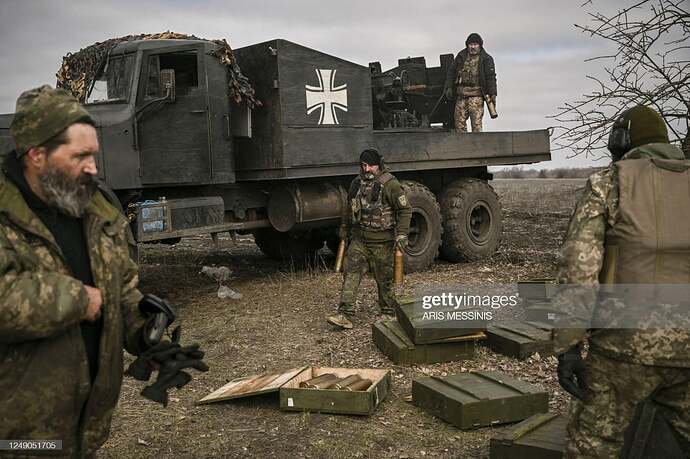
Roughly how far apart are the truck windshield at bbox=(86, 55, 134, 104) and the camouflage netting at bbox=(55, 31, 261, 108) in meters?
0.08

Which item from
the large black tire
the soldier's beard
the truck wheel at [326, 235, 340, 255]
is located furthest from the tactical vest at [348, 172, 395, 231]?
the soldier's beard

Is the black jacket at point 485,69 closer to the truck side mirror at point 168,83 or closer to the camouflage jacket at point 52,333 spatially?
the truck side mirror at point 168,83

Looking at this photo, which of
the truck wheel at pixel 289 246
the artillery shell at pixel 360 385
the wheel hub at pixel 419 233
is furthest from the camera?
the truck wheel at pixel 289 246

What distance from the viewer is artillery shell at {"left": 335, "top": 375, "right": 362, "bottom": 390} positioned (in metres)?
4.49

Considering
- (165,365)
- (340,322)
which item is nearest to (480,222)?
(340,322)

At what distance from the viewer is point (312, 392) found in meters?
4.30

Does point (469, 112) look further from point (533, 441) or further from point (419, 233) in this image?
point (533, 441)

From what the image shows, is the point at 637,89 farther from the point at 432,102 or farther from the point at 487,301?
the point at 432,102

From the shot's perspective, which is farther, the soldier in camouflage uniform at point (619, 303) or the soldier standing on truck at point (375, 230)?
the soldier standing on truck at point (375, 230)

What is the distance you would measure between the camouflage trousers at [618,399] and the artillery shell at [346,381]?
2.05m

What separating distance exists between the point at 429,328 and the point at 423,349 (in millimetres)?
193

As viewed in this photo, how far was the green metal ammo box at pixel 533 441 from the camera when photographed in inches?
127

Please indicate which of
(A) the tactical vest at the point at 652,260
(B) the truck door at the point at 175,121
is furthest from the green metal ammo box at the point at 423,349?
(B) the truck door at the point at 175,121

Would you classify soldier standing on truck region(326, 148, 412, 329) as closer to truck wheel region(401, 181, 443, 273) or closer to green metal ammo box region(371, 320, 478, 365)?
green metal ammo box region(371, 320, 478, 365)
